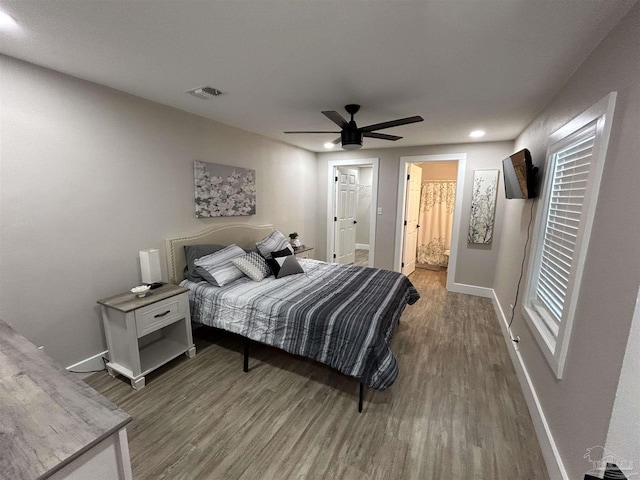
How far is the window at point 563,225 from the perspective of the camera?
141 cm

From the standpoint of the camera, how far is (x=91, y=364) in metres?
2.35

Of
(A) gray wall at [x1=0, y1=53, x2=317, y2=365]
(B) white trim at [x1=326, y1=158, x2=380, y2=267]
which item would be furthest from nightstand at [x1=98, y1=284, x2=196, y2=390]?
(B) white trim at [x1=326, y1=158, x2=380, y2=267]

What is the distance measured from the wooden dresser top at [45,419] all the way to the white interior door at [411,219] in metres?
4.62

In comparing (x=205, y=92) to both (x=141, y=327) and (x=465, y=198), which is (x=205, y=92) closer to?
(x=141, y=327)

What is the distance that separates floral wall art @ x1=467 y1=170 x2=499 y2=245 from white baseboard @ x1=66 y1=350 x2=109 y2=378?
15.9 feet

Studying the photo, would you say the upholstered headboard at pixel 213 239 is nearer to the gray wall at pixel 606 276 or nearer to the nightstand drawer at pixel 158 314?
the nightstand drawer at pixel 158 314

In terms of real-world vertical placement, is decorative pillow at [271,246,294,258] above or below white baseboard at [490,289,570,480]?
above

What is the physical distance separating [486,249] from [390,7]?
3.95m

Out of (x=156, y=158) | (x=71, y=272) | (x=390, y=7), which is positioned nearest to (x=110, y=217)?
Result: (x=71, y=272)

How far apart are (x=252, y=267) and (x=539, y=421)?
105 inches

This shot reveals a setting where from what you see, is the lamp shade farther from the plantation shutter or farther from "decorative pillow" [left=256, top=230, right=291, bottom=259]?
the plantation shutter

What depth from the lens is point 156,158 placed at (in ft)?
8.84

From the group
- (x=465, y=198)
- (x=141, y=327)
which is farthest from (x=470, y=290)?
(x=141, y=327)

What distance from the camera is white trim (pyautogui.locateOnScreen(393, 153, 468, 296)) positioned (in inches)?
168
